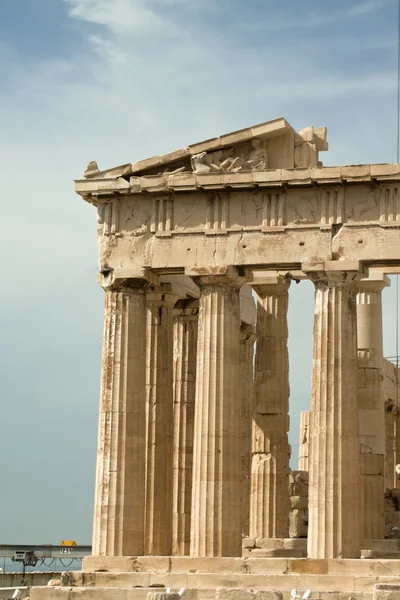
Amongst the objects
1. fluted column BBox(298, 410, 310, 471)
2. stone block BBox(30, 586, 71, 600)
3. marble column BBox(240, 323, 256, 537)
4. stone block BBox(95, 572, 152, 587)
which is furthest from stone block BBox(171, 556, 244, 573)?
fluted column BBox(298, 410, 310, 471)

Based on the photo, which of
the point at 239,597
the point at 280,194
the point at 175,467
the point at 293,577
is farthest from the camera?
the point at 175,467

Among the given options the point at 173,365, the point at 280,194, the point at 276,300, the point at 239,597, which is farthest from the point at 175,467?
the point at 239,597

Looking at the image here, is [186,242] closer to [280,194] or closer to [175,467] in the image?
[280,194]

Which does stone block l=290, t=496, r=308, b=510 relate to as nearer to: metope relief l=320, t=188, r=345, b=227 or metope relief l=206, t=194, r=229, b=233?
metope relief l=206, t=194, r=229, b=233

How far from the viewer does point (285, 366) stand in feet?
181

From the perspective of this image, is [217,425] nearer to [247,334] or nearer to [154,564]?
[154,564]

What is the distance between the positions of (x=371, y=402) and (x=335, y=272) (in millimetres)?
9458

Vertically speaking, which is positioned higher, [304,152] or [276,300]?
[304,152]

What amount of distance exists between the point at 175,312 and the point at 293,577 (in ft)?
41.3

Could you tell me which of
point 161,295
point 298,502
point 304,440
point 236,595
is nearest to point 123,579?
point 236,595

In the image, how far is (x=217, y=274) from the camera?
161 feet

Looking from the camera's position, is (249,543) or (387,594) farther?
(249,543)

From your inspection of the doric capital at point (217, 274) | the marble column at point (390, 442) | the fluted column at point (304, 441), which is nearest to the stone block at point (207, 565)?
the doric capital at point (217, 274)

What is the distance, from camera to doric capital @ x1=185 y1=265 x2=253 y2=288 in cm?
4891
